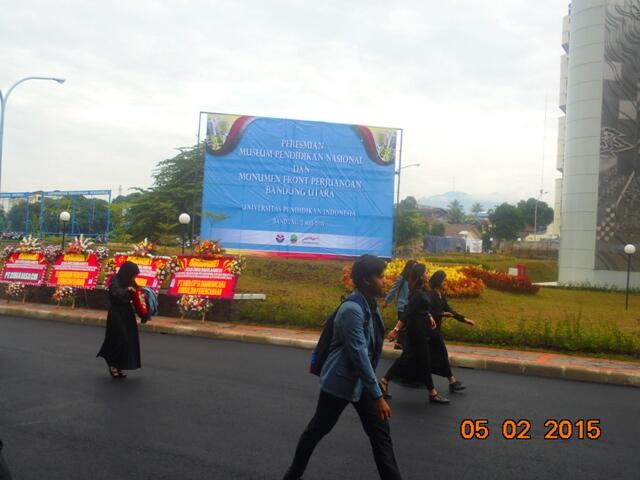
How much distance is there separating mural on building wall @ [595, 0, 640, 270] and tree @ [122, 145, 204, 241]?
1870cm

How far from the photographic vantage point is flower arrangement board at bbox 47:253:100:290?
52.6ft

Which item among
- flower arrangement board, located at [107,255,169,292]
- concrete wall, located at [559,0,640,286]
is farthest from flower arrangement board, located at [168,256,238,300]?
concrete wall, located at [559,0,640,286]

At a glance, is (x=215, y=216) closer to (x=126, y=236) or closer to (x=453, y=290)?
(x=453, y=290)

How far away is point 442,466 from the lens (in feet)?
16.7

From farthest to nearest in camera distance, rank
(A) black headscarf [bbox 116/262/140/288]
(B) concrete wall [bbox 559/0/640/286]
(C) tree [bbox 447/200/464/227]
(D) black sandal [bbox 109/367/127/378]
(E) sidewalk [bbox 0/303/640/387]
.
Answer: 1. (C) tree [bbox 447/200/464/227]
2. (B) concrete wall [bbox 559/0/640/286]
3. (E) sidewalk [bbox 0/303/640/387]
4. (A) black headscarf [bbox 116/262/140/288]
5. (D) black sandal [bbox 109/367/127/378]

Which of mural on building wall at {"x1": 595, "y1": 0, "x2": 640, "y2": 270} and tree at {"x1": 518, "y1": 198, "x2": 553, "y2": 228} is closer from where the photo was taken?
mural on building wall at {"x1": 595, "y1": 0, "x2": 640, "y2": 270}

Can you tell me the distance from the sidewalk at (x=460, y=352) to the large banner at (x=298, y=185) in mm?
9202

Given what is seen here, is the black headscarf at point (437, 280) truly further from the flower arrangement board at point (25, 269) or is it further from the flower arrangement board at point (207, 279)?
the flower arrangement board at point (25, 269)

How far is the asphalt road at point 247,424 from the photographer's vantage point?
496 centimetres

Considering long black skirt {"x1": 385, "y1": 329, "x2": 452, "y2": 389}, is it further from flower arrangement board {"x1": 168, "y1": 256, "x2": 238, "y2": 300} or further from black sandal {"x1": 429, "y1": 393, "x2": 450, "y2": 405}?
flower arrangement board {"x1": 168, "y1": 256, "x2": 238, "y2": 300}

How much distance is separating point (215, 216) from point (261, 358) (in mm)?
14176

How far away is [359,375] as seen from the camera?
4.11m

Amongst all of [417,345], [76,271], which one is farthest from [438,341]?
[76,271]
